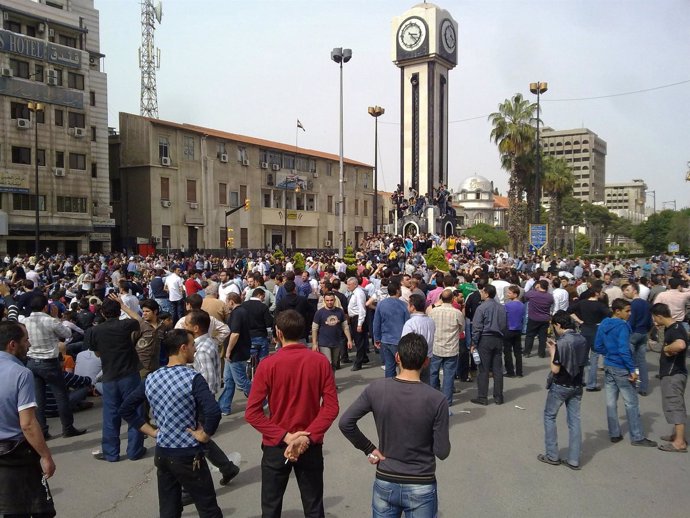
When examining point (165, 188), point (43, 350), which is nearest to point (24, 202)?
point (165, 188)

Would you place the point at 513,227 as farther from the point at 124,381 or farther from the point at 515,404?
the point at 124,381

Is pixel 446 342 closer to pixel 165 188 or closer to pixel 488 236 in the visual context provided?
pixel 165 188

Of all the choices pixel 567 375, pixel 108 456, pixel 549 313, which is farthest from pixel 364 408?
pixel 549 313

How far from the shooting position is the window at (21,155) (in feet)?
118

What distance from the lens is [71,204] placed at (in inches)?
1523

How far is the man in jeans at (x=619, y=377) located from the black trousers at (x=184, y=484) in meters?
4.82

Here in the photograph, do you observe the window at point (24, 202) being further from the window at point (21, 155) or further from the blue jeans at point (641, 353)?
the blue jeans at point (641, 353)

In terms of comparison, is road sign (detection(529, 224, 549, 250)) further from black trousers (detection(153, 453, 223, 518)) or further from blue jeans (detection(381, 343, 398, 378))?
black trousers (detection(153, 453, 223, 518))

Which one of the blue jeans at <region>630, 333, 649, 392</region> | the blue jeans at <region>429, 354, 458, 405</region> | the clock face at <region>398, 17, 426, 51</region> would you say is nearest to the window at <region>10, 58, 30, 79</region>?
the clock face at <region>398, 17, 426, 51</region>

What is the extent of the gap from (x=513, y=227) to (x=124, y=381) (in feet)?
121

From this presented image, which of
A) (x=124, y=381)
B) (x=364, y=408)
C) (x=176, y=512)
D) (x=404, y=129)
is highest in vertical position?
(x=404, y=129)

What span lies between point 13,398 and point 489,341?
617 centimetres

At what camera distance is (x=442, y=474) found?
562 centimetres

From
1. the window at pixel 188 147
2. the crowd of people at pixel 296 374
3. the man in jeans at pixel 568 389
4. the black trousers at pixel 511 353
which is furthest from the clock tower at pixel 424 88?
the man in jeans at pixel 568 389
